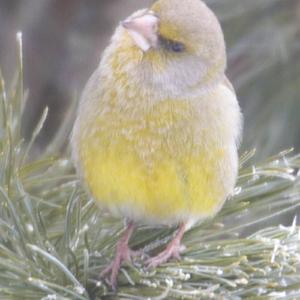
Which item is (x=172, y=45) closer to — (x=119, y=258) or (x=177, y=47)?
(x=177, y=47)

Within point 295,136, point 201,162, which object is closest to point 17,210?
point 201,162

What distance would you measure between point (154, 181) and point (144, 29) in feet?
0.82

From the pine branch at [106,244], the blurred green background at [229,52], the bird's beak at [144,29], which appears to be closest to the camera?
the pine branch at [106,244]

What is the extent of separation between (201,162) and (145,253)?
18cm

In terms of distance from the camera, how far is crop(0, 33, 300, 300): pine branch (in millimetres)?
1547

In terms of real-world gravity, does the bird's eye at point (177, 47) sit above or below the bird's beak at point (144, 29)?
below

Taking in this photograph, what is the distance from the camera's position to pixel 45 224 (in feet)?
5.65

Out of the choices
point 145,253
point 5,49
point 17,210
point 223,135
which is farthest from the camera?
point 5,49

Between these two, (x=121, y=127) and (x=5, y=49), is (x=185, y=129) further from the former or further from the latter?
(x=5, y=49)

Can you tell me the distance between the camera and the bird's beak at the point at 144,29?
1.73 meters

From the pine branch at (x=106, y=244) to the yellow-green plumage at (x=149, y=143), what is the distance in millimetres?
37

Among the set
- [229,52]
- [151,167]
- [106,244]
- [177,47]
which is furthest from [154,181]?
[229,52]

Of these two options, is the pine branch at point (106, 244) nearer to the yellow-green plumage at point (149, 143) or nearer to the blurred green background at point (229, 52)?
the yellow-green plumage at point (149, 143)

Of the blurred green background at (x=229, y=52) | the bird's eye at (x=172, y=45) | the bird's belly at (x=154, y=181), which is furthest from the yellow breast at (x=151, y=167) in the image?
the blurred green background at (x=229, y=52)
